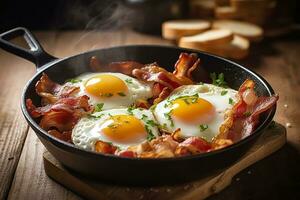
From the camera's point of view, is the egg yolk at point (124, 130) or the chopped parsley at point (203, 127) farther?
the chopped parsley at point (203, 127)

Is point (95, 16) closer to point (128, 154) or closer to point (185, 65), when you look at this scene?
point (185, 65)

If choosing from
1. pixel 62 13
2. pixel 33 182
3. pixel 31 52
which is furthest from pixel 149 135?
pixel 62 13

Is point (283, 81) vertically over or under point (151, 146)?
under

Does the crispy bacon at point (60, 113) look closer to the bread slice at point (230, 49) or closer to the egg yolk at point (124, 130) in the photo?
the egg yolk at point (124, 130)

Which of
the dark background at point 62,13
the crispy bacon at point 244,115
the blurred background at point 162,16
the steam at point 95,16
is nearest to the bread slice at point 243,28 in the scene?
the blurred background at point 162,16

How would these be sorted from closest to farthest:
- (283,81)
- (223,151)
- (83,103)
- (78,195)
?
(223,151)
(78,195)
(83,103)
(283,81)

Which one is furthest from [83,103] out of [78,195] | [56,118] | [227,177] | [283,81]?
[283,81]

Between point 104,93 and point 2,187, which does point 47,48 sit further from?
point 2,187
